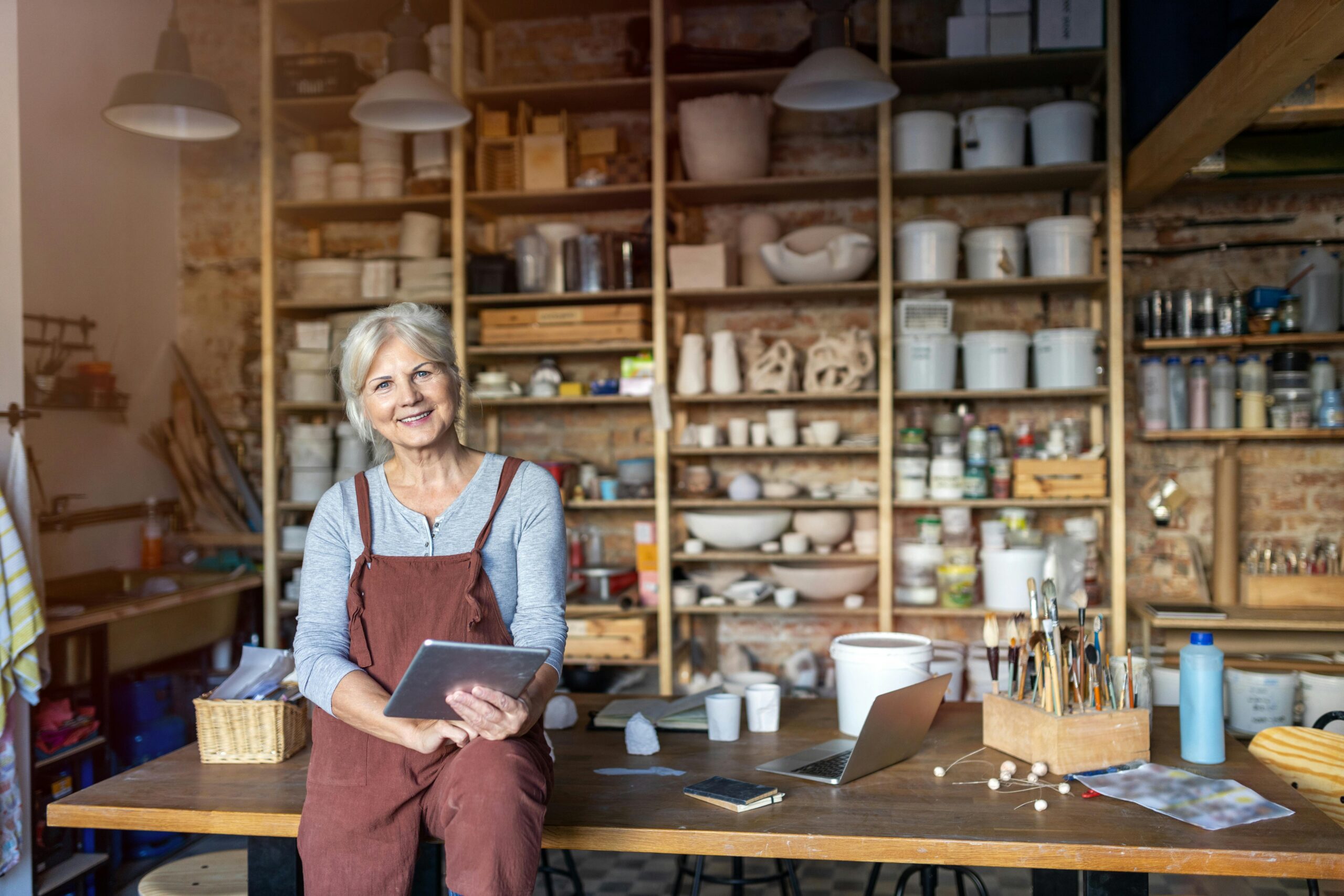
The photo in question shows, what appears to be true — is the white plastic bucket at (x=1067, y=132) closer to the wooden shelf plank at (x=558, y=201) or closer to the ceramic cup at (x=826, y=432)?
the ceramic cup at (x=826, y=432)

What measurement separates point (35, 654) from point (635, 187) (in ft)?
9.06

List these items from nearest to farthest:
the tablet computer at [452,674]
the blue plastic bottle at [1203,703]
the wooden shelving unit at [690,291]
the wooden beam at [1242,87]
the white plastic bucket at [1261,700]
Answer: the tablet computer at [452,674] < the blue plastic bottle at [1203,703] < the wooden beam at [1242,87] < the white plastic bucket at [1261,700] < the wooden shelving unit at [690,291]

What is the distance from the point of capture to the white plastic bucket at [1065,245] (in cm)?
423

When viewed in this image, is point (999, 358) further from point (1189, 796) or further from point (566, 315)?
point (1189, 796)

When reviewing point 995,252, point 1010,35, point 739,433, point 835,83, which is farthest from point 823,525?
point 1010,35

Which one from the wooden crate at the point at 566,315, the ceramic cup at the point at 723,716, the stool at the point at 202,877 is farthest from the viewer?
the wooden crate at the point at 566,315

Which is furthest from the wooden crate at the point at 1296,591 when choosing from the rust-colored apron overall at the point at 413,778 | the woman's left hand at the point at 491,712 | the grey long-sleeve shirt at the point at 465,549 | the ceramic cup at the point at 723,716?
the woman's left hand at the point at 491,712

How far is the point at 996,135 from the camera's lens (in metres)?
4.26

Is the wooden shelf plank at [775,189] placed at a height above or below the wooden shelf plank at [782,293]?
above

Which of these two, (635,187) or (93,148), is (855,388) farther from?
(93,148)

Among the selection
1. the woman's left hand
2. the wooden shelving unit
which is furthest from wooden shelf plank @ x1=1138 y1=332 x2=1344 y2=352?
the woman's left hand

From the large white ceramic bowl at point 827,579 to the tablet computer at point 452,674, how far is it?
107 inches

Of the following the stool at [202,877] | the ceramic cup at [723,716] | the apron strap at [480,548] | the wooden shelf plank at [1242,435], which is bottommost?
the stool at [202,877]

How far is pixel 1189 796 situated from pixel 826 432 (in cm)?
271
